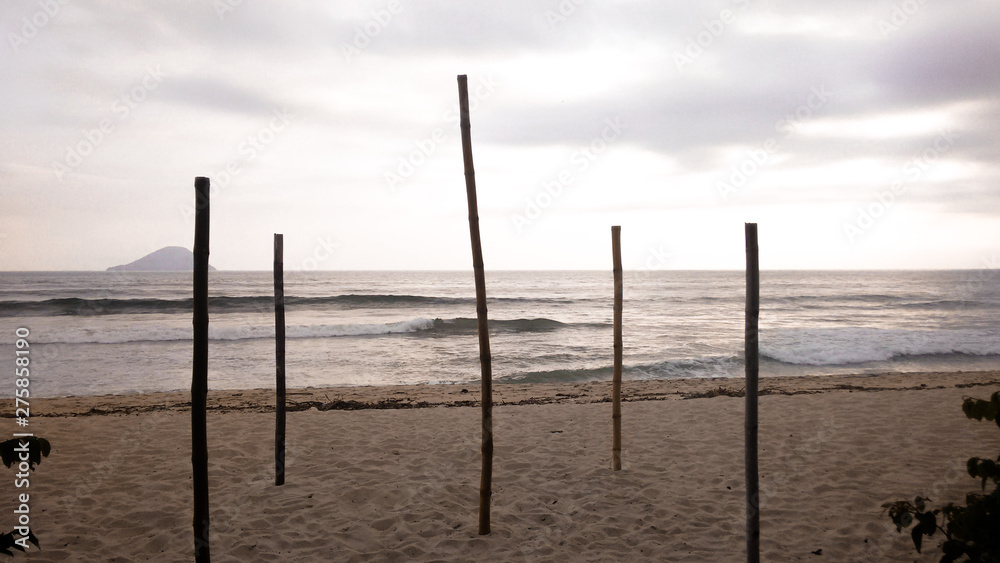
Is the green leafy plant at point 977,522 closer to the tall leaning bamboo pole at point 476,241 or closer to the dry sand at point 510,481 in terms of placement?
the dry sand at point 510,481

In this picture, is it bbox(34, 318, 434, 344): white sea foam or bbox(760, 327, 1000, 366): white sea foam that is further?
bbox(34, 318, 434, 344): white sea foam

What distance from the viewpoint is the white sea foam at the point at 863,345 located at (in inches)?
672

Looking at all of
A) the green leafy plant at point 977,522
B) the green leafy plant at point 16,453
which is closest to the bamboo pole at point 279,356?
the green leafy plant at point 16,453

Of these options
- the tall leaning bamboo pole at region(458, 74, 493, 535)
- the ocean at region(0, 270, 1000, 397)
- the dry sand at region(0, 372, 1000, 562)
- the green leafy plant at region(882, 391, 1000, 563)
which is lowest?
the ocean at region(0, 270, 1000, 397)

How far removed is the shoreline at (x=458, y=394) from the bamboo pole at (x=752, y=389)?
6.64m

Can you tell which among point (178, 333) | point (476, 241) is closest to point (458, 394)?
point (476, 241)

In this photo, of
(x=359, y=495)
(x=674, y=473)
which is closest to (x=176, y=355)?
(x=359, y=495)

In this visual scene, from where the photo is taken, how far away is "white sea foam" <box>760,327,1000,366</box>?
17.1 metres

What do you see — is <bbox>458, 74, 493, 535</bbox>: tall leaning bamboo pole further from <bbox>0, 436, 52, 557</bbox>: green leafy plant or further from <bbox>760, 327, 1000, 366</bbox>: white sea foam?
<bbox>760, 327, 1000, 366</bbox>: white sea foam

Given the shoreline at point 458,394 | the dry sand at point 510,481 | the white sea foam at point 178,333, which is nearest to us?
the dry sand at point 510,481

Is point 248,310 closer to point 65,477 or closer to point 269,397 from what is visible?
point 269,397

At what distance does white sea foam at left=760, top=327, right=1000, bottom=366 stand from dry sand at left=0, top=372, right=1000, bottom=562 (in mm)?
8029

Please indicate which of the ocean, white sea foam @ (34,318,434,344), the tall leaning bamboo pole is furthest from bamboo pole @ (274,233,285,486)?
white sea foam @ (34,318,434,344)

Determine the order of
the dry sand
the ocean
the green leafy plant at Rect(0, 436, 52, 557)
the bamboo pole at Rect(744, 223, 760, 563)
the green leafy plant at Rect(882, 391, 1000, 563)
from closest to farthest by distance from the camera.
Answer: the green leafy plant at Rect(0, 436, 52, 557), the green leafy plant at Rect(882, 391, 1000, 563), the bamboo pole at Rect(744, 223, 760, 563), the dry sand, the ocean
